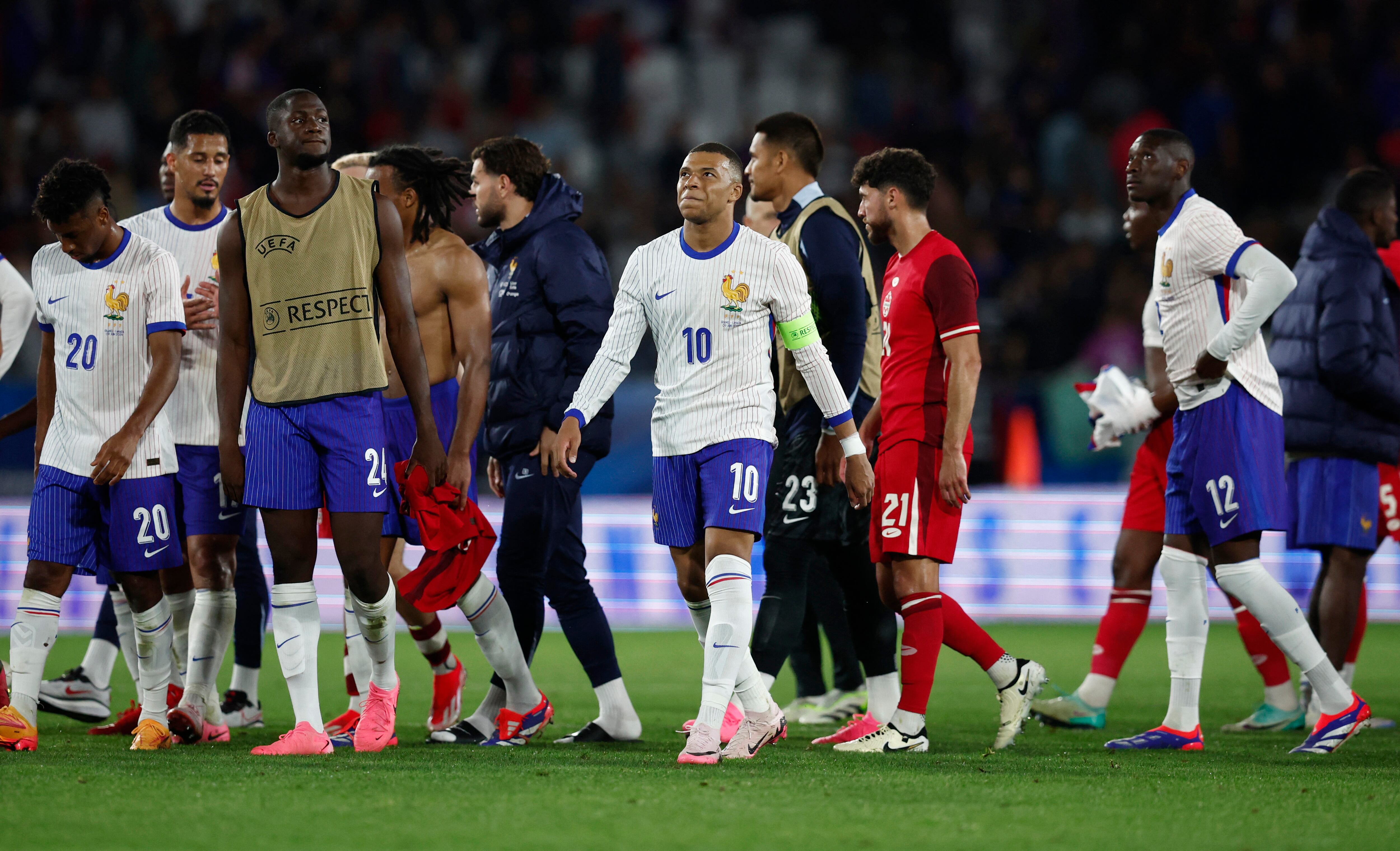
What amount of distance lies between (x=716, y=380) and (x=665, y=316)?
0.33 metres

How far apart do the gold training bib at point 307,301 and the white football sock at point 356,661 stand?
61.6 inches

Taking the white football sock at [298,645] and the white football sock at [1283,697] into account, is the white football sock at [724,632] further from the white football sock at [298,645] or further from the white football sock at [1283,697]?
the white football sock at [1283,697]

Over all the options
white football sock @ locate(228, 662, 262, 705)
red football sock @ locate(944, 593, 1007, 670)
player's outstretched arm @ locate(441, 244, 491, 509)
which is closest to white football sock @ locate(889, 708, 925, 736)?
red football sock @ locate(944, 593, 1007, 670)

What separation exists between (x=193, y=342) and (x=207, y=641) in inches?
53.4

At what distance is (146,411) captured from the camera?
19.1ft

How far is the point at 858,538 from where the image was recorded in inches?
256

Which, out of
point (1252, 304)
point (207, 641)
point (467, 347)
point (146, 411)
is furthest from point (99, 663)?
point (1252, 304)

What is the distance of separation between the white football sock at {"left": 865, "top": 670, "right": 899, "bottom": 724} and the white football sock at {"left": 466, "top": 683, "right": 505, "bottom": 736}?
→ 5.36ft

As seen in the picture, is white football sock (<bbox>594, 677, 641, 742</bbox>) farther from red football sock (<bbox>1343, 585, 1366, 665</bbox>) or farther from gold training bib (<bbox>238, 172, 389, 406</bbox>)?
red football sock (<bbox>1343, 585, 1366, 665</bbox>)

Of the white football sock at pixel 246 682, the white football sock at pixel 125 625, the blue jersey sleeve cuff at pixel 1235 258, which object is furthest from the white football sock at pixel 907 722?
the white football sock at pixel 125 625

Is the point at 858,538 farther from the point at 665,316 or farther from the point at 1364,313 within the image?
the point at 1364,313

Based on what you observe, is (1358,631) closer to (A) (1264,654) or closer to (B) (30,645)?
(A) (1264,654)

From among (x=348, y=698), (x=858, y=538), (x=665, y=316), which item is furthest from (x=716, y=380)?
(x=348, y=698)

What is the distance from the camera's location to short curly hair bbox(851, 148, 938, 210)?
20.0ft
